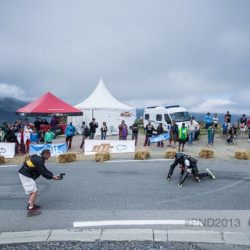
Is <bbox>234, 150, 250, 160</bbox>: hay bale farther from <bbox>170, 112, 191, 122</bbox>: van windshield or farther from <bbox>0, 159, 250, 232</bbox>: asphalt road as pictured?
<bbox>170, 112, 191, 122</bbox>: van windshield

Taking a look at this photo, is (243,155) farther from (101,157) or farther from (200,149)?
(101,157)

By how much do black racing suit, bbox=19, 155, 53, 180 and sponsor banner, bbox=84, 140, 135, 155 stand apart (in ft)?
32.6

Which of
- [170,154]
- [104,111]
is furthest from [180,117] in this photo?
[170,154]

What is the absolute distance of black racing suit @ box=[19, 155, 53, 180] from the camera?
8.22 meters

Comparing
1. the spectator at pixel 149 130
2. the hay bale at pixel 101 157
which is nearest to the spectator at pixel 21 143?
the hay bale at pixel 101 157

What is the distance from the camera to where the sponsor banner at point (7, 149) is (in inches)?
701

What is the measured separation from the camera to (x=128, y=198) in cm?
967

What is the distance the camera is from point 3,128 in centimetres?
1972

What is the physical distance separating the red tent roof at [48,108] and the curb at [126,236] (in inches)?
661

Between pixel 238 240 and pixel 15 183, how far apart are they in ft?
27.2

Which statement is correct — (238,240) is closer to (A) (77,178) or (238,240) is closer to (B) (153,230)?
(B) (153,230)

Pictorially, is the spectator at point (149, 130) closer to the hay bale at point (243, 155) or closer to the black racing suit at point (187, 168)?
the hay bale at point (243, 155)

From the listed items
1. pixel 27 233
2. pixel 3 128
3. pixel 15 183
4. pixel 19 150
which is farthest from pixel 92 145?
pixel 27 233

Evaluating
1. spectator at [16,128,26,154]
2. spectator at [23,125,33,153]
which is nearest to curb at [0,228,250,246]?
spectator at [16,128,26,154]
